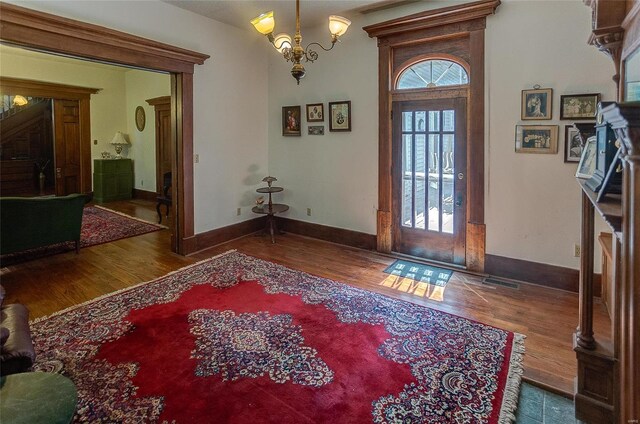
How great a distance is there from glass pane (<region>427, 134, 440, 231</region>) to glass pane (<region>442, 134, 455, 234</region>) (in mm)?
72

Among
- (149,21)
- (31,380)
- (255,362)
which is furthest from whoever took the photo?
(149,21)

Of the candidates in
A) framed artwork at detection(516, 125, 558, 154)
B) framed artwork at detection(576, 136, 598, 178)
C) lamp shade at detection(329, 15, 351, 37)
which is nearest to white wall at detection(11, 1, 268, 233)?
lamp shade at detection(329, 15, 351, 37)

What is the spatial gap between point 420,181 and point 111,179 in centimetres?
740

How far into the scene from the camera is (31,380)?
4.81ft

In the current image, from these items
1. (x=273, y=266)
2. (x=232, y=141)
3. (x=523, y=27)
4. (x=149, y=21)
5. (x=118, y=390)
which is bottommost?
(x=118, y=390)

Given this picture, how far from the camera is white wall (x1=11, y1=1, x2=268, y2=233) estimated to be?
13.6ft

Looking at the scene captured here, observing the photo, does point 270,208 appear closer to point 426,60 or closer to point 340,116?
point 340,116

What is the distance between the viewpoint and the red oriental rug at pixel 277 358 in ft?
6.26

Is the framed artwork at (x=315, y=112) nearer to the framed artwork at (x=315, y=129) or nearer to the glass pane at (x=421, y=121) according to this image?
the framed artwork at (x=315, y=129)

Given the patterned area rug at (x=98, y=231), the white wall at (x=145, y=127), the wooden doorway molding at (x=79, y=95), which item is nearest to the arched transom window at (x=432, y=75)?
the patterned area rug at (x=98, y=231)

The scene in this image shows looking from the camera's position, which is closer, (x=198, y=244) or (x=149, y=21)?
(x=149, y=21)

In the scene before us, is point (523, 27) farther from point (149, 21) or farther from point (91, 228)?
point (91, 228)

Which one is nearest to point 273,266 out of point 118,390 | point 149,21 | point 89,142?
point 118,390

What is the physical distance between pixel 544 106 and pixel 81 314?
15.4ft
